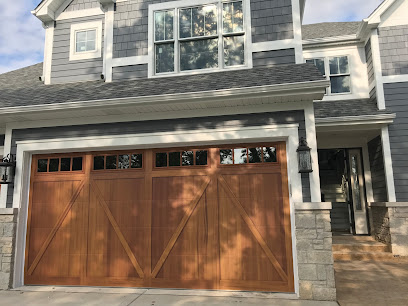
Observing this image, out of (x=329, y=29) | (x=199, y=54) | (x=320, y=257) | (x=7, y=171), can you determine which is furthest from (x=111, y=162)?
(x=329, y=29)

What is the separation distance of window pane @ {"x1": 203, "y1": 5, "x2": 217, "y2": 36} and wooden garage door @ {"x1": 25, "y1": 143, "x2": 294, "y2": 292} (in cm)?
264

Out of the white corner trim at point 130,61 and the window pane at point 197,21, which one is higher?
the window pane at point 197,21

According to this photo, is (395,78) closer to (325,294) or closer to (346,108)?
(346,108)

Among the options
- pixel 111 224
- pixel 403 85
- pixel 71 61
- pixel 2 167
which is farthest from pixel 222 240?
pixel 403 85

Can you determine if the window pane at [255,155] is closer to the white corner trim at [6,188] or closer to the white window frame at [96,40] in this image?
the white window frame at [96,40]

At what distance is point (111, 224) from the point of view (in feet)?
18.2

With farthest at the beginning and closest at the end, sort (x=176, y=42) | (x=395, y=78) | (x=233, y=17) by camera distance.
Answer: (x=395, y=78), (x=176, y=42), (x=233, y=17)

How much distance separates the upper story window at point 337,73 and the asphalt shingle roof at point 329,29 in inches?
41.4

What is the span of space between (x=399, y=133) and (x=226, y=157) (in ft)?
17.2

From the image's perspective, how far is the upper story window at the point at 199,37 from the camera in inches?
247

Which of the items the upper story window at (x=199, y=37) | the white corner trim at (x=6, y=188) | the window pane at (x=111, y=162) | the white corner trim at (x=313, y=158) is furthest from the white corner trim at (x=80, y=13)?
the white corner trim at (x=313, y=158)

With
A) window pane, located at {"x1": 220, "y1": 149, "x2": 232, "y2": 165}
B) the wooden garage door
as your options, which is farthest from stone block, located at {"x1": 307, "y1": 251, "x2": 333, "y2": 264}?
window pane, located at {"x1": 220, "y1": 149, "x2": 232, "y2": 165}

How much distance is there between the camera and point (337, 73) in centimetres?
939

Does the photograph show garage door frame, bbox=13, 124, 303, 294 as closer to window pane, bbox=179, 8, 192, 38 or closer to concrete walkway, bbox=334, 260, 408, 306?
concrete walkway, bbox=334, 260, 408, 306
